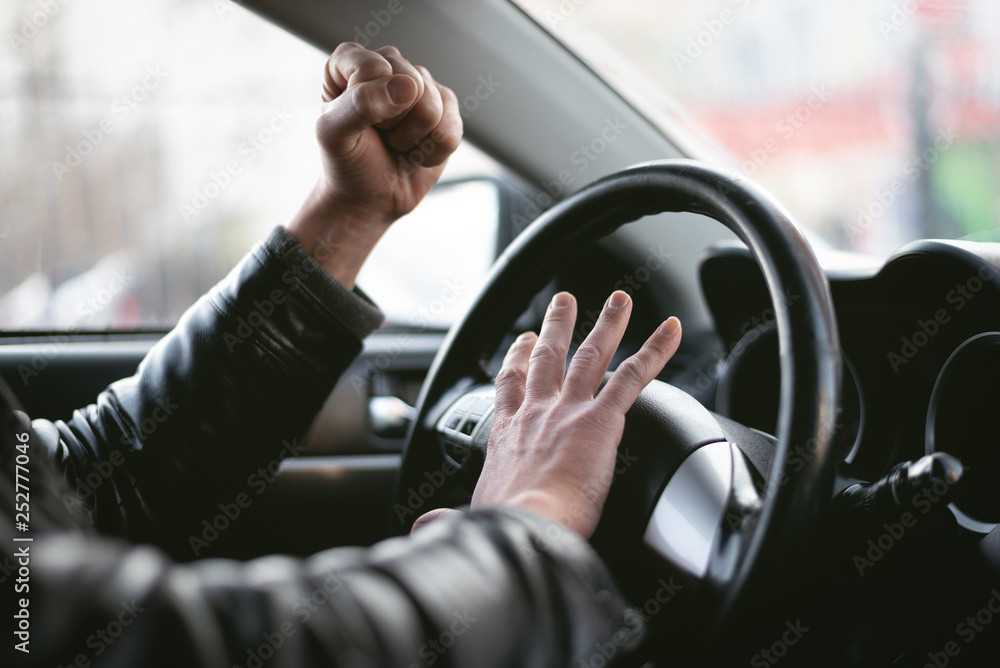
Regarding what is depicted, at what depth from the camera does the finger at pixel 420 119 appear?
0.93 m

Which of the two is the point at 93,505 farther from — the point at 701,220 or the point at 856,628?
the point at 701,220

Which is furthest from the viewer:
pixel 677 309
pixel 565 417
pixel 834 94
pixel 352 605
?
pixel 834 94

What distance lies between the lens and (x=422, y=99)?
92cm

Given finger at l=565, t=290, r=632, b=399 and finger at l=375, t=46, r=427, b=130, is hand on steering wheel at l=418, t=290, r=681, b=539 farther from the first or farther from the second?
finger at l=375, t=46, r=427, b=130

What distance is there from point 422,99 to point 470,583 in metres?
0.61

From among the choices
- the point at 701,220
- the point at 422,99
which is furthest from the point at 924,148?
the point at 422,99

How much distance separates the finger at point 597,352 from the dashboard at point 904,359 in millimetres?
179

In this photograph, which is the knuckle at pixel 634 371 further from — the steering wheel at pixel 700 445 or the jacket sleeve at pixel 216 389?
the jacket sleeve at pixel 216 389

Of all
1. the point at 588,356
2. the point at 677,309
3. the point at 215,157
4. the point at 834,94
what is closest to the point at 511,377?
the point at 588,356

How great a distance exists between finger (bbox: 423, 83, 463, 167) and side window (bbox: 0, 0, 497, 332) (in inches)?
15.9

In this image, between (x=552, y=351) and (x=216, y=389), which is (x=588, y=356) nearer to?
(x=552, y=351)

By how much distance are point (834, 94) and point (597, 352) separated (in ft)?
4.85

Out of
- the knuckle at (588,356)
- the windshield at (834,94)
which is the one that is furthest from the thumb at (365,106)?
the windshield at (834,94)

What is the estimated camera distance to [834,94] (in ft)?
6.23
